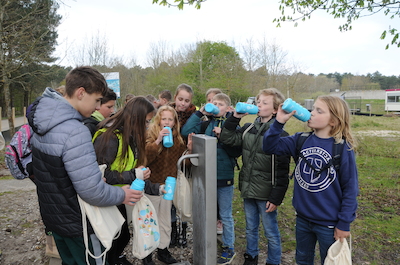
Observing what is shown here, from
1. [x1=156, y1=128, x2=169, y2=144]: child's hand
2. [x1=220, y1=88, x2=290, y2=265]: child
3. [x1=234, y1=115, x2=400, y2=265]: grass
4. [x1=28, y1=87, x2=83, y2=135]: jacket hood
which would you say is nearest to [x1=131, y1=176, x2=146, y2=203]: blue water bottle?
[x1=28, y1=87, x2=83, y2=135]: jacket hood

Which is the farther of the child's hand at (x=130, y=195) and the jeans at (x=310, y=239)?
the jeans at (x=310, y=239)

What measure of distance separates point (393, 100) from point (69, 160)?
3757 centimetres

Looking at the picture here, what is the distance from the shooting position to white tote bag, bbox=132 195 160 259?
226 cm

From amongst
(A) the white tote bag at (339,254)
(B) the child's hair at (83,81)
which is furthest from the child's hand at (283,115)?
(B) the child's hair at (83,81)

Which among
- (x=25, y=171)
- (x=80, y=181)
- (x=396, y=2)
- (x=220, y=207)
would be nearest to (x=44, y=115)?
(x=80, y=181)

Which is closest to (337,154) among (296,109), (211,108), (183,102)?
(296,109)

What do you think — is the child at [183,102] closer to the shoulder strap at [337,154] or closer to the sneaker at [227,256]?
the sneaker at [227,256]

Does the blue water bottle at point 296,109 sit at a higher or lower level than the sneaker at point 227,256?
higher

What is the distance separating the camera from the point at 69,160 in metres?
1.63

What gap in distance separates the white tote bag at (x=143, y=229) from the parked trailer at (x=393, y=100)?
36.0m

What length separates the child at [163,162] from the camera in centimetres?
288

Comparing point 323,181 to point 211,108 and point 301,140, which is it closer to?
point 301,140

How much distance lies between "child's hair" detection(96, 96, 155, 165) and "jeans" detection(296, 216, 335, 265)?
1346 millimetres

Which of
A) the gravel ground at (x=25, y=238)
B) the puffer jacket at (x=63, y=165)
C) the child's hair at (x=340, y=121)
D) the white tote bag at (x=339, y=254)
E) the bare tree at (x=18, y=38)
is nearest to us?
the puffer jacket at (x=63, y=165)
